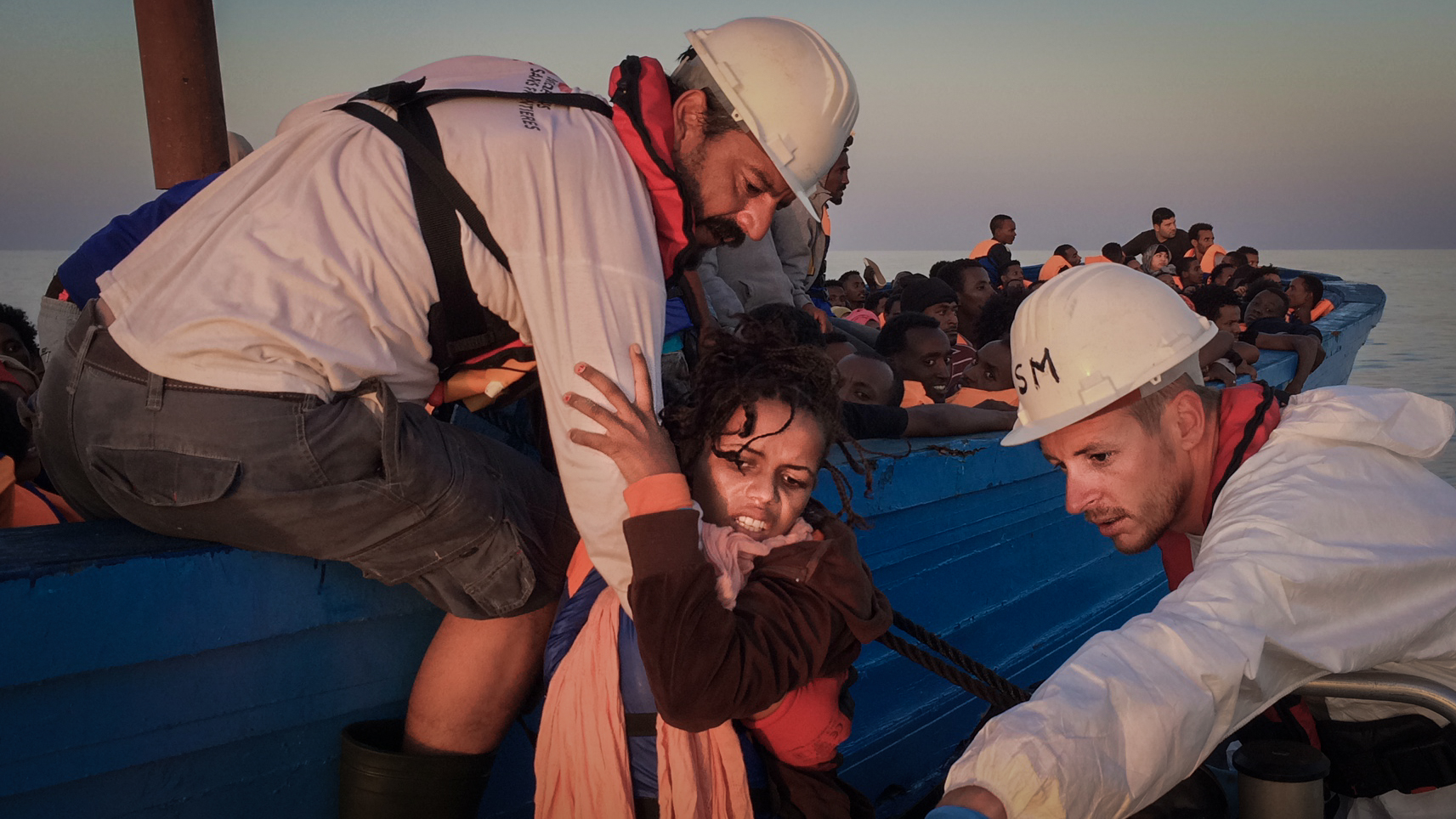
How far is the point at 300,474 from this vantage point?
1944 millimetres

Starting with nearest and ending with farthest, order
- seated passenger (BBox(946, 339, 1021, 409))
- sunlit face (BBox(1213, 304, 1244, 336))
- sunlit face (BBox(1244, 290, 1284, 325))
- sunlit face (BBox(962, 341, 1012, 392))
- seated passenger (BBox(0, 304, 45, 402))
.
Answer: seated passenger (BBox(0, 304, 45, 402)) → seated passenger (BBox(946, 339, 1021, 409)) → sunlit face (BBox(962, 341, 1012, 392)) → sunlit face (BBox(1213, 304, 1244, 336)) → sunlit face (BBox(1244, 290, 1284, 325))

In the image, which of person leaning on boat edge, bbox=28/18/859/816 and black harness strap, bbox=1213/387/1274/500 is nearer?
person leaning on boat edge, bbox=28/18/859/816

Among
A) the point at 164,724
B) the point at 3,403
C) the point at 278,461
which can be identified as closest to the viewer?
the point at 278,461

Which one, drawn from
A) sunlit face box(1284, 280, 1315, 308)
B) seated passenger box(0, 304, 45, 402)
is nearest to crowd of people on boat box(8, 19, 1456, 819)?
seated passenger box(0, 304, 45, 402)

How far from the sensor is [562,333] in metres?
1.94

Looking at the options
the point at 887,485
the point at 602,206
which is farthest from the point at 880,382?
the point at 602,206

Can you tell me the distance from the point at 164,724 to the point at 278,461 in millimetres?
686

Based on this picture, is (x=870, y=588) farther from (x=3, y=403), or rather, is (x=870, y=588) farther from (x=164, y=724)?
(x=3, y=403)

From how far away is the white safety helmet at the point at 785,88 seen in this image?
2.28 m

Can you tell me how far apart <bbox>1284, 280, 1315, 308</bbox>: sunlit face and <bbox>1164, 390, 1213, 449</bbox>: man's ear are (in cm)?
1643

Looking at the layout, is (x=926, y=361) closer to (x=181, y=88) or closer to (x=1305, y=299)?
(x=181, y=88)

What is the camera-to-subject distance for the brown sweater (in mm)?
1934

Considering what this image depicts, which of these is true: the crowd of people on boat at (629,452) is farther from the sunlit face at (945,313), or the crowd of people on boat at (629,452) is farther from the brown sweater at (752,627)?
the sunlit face at (945,313)

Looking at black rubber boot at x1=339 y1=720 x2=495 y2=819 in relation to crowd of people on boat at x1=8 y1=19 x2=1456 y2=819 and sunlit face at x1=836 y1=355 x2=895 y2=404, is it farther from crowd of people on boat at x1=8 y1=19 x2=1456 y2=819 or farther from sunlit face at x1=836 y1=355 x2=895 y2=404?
sunlit face at x1=836 y1=355 x2=895 y2=404
